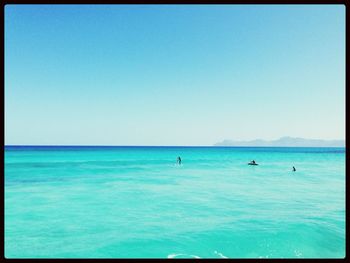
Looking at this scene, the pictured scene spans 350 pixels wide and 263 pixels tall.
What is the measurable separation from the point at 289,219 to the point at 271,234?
223cm

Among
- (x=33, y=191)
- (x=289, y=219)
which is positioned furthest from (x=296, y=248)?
(x=33, y=191)

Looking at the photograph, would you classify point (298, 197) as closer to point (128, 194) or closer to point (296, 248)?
point (296, 248)

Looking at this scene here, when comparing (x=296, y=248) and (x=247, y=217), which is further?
(x=247, y=217)

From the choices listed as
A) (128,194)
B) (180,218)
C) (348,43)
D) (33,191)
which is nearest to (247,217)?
(180,218)

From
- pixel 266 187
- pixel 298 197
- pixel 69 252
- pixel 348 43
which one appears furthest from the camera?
pixel 266 187

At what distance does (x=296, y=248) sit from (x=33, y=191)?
14.6m

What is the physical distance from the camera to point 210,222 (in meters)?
10.2

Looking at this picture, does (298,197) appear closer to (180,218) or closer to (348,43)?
(180,218)
